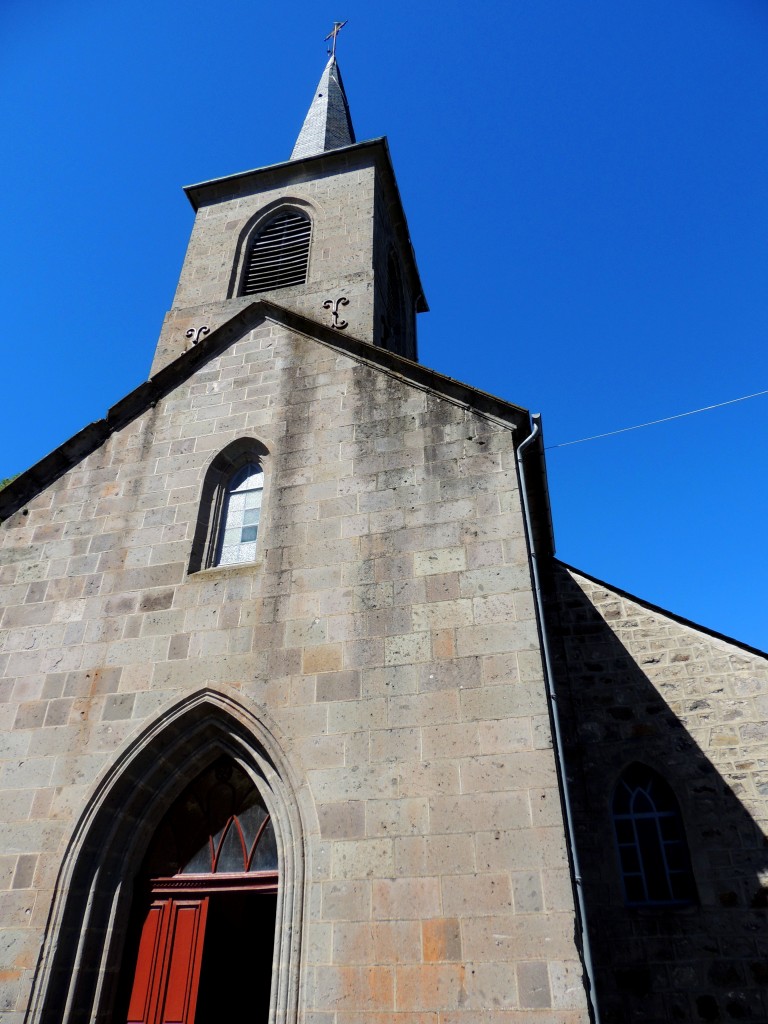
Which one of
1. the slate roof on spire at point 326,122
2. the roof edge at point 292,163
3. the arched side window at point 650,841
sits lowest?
the arched side window at point 650,841

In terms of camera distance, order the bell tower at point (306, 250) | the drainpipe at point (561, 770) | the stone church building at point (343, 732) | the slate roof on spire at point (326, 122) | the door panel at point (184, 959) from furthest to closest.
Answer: the slate roof on spire at point (326, 122)
the bell tower at point (306, 250)
the door panel at point (184, 959)
the stone church building at point (343, 732)
the drainpipe at point (561, 770)

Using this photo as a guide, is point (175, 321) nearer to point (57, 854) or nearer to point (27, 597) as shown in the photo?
point (27, 597)

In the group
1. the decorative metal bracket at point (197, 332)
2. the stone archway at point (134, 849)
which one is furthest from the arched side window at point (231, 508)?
the decorative metal bracket at point (197, 332)

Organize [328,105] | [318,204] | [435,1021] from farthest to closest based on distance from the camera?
[328,105], [318,204], [435,1021]

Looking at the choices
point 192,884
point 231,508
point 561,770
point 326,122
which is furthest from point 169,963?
point 326,122

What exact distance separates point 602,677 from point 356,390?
4589 mm

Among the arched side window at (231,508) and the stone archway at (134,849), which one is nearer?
the stone archway at (134,849)

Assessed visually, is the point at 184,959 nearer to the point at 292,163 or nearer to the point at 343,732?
the point at 343,732

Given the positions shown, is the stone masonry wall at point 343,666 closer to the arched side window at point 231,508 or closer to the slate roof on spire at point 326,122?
the arched side window at point 231,508

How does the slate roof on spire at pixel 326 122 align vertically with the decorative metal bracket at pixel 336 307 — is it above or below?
above

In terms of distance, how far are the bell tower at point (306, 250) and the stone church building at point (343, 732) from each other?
2274mm

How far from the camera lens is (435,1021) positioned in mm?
4445

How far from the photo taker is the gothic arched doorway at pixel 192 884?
18.6 feet

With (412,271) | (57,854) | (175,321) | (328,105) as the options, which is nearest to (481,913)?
(57,854)
